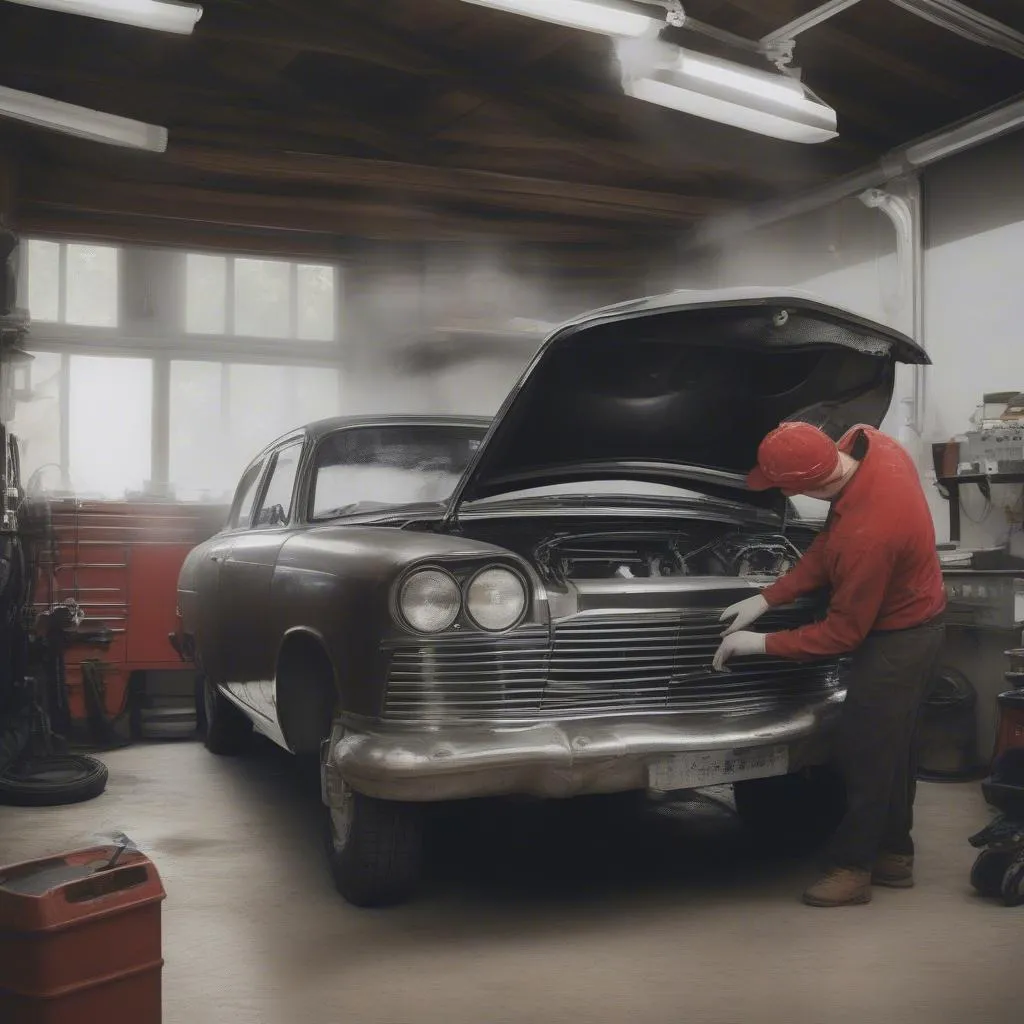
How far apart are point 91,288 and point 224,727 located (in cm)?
643

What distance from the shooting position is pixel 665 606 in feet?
9.82

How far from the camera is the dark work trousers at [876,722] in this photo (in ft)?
9.88

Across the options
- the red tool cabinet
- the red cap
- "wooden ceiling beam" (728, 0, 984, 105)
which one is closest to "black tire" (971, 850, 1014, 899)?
the red cap

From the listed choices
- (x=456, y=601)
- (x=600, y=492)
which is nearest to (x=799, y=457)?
(x=456, y=601)

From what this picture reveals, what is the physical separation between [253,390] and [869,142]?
6008 millimetres

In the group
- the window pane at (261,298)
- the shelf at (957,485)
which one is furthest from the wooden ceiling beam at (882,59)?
the window pane at (261,298)

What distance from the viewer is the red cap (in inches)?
117

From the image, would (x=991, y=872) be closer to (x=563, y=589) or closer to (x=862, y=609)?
(x=862, y=609)

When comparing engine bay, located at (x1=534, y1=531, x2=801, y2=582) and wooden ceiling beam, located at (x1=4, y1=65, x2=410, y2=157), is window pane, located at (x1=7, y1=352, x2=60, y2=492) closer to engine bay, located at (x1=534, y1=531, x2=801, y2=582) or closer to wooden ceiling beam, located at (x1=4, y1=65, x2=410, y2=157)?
wooden ceiling beam, located at (x1=4, y1=65, x2=410, y2=157)

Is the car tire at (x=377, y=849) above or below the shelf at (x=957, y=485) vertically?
below

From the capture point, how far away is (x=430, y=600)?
2830 mm

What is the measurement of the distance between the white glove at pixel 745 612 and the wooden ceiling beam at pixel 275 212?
595 centimetres

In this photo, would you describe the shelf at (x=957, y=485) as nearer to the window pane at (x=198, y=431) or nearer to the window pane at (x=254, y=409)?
the window pane at (x=254, y=409)

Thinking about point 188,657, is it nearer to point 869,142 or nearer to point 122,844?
point 122,844
